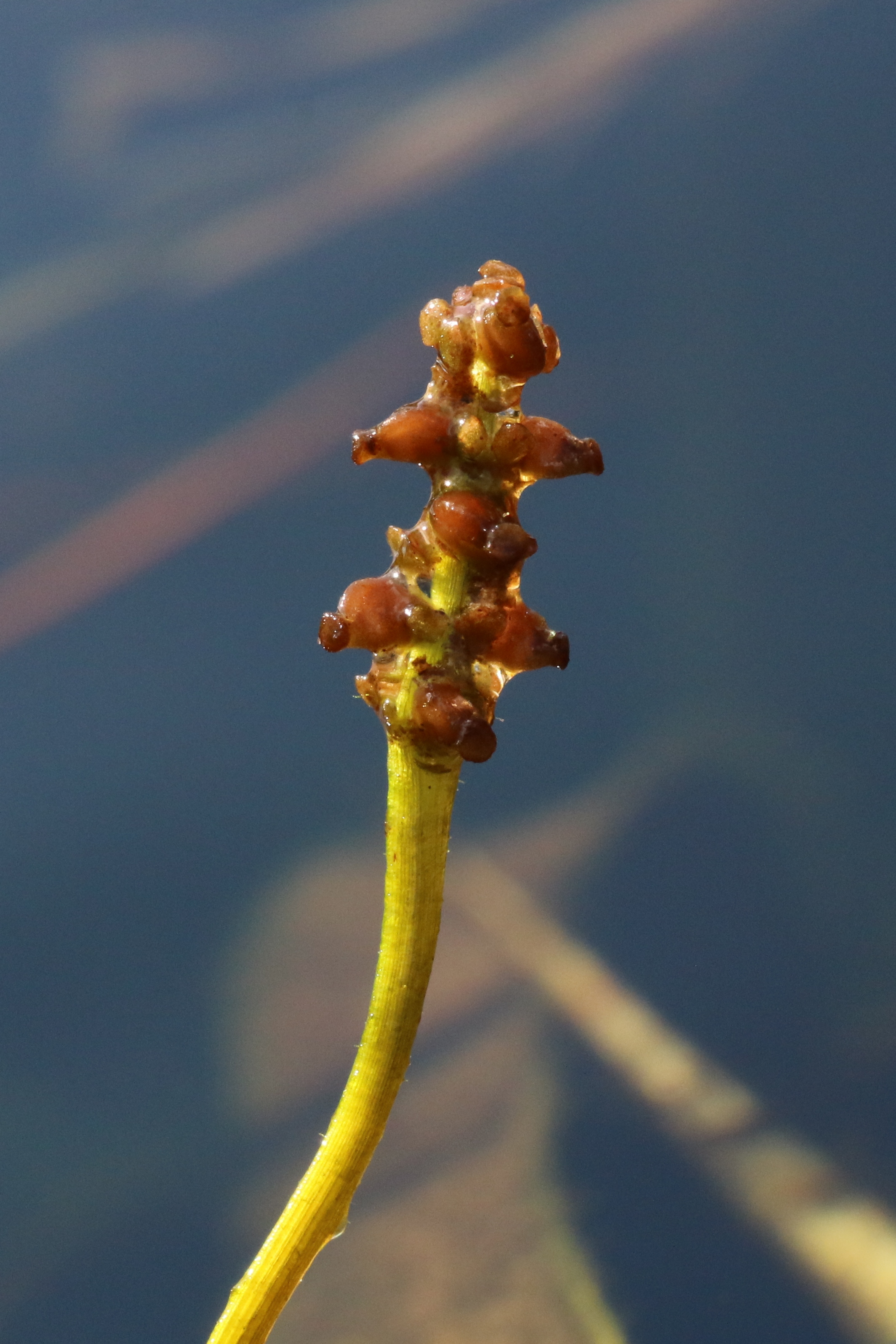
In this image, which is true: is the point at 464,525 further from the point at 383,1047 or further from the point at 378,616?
the point at 383,1047

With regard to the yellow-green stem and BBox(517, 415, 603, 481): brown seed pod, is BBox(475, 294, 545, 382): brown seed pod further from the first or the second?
the yellow-green stem

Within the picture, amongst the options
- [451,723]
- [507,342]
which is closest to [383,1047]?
[451,723]

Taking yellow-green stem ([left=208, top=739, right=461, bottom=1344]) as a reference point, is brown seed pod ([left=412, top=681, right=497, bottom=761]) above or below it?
above

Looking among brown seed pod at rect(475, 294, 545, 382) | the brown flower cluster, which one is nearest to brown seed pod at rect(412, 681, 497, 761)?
the brown flower cluster

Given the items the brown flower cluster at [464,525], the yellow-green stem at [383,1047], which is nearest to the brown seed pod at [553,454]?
the brown flower cluster at [464,525]

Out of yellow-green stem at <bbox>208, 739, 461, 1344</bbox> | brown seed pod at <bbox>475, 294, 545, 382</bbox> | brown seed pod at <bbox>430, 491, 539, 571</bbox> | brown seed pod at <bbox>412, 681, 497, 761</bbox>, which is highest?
brown seed pod at <bbox>475, 294, 545, 382</bbox>

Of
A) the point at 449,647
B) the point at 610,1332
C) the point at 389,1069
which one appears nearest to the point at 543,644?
the point at 449,647

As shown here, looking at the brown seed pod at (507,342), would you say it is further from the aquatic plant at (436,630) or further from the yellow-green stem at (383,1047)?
the yellow-green stem at (383,1047)

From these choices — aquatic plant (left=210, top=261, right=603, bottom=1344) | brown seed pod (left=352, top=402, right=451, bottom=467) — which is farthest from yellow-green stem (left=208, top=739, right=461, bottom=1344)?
brown seed pod (left=352, top=402, right=451, bottom=467)
